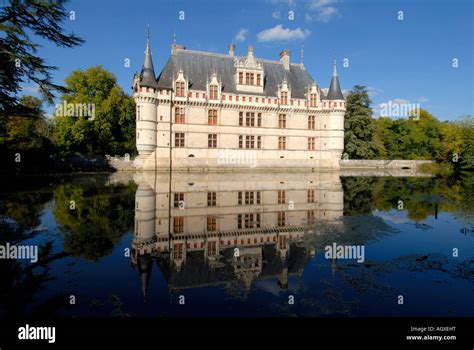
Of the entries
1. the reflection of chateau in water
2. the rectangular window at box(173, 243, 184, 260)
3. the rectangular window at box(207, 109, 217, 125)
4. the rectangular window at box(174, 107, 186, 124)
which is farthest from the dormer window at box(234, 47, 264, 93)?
the rectangular window at box(173, 243, 184, 260)

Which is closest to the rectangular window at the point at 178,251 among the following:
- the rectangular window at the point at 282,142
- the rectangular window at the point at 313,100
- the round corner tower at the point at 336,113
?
the rectangular window at the point at 282,142

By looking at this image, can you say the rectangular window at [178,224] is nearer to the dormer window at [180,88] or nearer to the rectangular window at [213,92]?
the dormer window at [180,88]

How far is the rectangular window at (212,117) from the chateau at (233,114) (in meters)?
0.10

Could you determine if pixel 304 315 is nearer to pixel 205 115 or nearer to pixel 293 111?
pixel 205 115

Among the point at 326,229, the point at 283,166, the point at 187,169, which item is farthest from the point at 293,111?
the point at 326,229

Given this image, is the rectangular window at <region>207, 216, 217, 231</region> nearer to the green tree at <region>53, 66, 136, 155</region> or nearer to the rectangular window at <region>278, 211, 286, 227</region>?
the rectangular window at <region>278, 211, 286, 227</region>

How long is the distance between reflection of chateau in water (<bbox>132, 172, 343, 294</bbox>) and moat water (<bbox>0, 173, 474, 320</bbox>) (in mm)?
34

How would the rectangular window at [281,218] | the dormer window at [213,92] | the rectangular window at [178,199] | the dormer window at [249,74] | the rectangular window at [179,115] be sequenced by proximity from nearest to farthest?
the rectangular window at [281,218] < the rectangular window at [178,199] < the rectangular window at [179,115] < the dormer window at [213,92] < the dormer window at [249,74]

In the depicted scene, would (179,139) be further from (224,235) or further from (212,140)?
(224,235)

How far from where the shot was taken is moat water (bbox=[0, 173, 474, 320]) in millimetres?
4395

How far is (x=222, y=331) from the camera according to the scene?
373 cm

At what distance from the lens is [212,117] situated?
3241 centimetres

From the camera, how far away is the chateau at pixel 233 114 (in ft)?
98.8

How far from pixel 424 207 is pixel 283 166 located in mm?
21981
